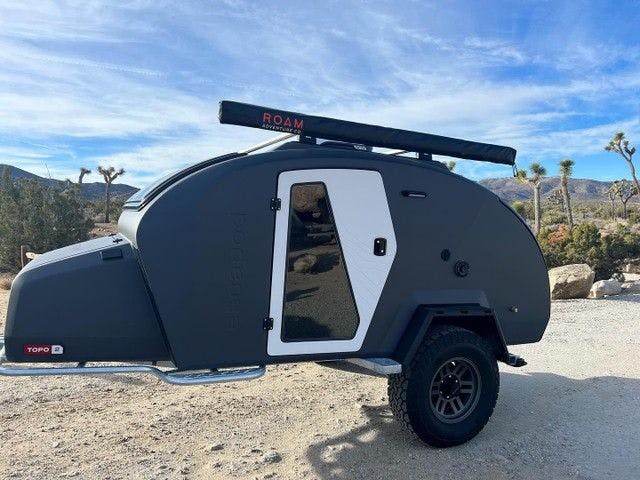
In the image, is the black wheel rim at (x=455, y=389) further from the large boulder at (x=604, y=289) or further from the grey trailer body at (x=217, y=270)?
the large boulder at (x=604, y=289)

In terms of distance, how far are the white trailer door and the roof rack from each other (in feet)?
1.34

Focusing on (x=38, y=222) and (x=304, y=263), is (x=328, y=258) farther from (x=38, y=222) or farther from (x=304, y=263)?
(x=38, y=222)

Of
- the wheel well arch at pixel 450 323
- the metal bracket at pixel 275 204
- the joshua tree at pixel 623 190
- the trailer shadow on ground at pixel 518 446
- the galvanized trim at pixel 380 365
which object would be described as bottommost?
the trailer shadow on ground at pixel 518 446

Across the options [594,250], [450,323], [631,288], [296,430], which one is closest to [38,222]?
[296,430]

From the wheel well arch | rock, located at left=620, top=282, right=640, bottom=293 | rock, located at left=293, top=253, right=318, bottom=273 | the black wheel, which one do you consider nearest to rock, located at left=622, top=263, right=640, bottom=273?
rock, located at left=620, top=282, right=640, bottom=293

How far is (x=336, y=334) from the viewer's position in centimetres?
433

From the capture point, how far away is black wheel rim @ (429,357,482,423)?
15.1ft

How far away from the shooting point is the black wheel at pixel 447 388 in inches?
173

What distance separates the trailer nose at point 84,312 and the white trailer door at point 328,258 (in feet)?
3.17

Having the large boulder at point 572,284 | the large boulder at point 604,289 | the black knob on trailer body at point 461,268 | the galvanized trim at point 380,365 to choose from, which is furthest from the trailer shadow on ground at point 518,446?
the large boulder at point 604,289

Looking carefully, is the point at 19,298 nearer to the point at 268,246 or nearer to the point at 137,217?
the point at 137,217

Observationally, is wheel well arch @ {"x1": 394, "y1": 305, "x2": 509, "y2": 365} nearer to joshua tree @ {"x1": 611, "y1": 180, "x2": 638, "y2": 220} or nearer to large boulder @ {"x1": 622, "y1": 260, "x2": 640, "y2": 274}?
Result: large boulder @ {"x1": 622, "y1": 260, "x2": 640, "y2": 274}

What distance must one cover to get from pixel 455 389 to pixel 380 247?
1.49 meters

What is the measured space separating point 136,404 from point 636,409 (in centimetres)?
519
